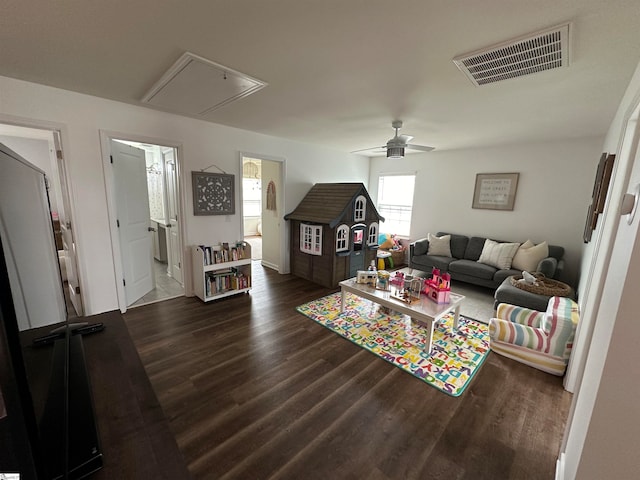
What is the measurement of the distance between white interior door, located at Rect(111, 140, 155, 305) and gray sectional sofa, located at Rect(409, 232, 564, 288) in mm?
4271

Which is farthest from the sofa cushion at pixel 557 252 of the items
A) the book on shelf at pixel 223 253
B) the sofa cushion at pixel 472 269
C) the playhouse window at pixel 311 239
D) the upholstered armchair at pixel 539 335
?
the book on shelf at pixel 223 253

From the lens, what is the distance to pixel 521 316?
2529 mm

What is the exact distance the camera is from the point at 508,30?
1.42m

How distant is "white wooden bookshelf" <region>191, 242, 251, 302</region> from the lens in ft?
11.1

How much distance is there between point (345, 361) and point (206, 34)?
2580mm

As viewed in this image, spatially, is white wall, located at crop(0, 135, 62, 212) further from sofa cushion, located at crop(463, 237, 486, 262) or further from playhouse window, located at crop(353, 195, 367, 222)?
sofa cushion, located at crop(463, 237, 486, 262)

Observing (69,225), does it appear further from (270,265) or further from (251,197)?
(251,197)

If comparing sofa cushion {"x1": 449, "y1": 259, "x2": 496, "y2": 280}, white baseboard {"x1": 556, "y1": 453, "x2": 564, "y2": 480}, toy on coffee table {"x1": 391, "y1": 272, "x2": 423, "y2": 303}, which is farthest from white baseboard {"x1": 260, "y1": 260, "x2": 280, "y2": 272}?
white baseboard {"x1": 556, "y1": 453, "x2": 564, "y2": 480}

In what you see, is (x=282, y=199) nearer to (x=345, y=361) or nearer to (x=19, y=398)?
(x=345, y=361)

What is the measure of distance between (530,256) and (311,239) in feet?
10.5

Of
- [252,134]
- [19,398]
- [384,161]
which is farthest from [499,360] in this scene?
[384,161]

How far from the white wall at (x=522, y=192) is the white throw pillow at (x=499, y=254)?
1.36ft

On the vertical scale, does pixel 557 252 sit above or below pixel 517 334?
above

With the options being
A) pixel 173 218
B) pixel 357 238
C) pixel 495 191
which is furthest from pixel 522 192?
pixel 173 218
